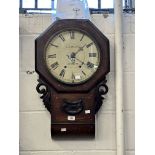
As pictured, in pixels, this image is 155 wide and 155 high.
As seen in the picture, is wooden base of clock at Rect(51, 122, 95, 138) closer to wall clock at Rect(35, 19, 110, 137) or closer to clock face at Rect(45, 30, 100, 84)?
wall clock at Rect(35, 19, 110, 137)

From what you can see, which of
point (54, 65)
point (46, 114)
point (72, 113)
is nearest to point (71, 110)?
point (72, 113)

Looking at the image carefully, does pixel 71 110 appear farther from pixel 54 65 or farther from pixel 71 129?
pixel 54 65

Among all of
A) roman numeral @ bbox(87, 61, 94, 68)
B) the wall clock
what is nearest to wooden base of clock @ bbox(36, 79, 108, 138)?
the wall clock

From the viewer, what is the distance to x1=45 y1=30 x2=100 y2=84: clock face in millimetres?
1462

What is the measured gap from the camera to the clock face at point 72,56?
146 centimetres

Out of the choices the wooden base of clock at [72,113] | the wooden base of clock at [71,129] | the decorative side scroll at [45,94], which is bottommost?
the wooden base of clock at [71,129]

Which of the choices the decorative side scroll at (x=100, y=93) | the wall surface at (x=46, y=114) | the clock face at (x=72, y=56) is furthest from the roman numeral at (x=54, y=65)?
the decorative side scroll at (x=100, y=93)

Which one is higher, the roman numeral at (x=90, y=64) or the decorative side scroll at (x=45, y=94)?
the roman numeral at (x=90, y=64)

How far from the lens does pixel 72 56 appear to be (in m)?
1.48

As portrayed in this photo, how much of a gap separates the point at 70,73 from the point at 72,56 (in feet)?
0.29

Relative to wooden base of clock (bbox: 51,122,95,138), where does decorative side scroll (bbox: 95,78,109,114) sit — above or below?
above

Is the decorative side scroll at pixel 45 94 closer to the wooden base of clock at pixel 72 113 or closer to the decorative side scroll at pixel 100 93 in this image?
the wooden base of clock at pixel 72 113

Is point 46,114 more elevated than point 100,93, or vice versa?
point 100,93
